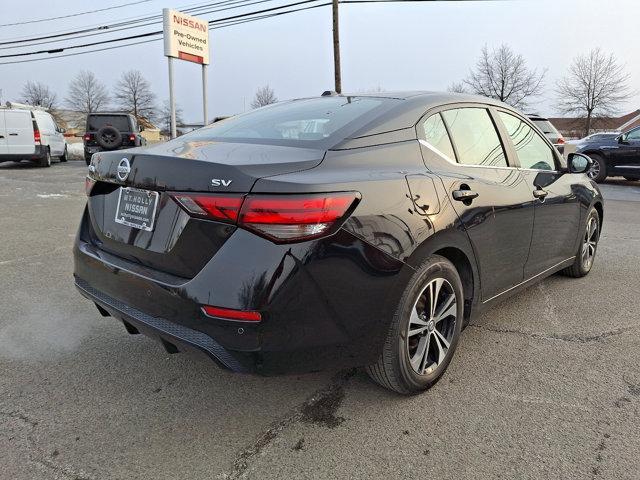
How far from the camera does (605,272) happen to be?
5070mm

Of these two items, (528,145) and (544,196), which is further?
(528,145)

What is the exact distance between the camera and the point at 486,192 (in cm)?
297

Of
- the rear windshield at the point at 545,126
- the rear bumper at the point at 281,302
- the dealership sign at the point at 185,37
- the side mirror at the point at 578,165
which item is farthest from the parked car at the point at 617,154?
the dealership sign at the point at 185,37

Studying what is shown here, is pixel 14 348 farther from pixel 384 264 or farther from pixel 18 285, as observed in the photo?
pixel 384 264

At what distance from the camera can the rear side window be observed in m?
3.61

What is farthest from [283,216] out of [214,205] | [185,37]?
[185,37]

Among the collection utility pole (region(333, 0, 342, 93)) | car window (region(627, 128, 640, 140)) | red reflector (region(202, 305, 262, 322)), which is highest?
utility pole (region(333, 0, 342, 93))

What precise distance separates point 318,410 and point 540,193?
7.10 feet

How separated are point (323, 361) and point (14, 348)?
2.14 m

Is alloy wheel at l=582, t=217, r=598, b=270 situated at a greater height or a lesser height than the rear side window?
lesser

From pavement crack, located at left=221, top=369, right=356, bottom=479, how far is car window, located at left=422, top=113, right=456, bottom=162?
4.39ft

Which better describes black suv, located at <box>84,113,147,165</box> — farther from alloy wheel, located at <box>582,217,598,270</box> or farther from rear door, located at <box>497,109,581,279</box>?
rear door, located at <box>497,109,581,279</box>

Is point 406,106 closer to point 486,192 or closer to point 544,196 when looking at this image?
point 486,192

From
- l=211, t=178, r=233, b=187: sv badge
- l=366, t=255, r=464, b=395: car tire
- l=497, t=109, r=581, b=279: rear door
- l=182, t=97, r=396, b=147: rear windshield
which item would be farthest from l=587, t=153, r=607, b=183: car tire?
l=211, t=178, r=233, b=187: sv badge
